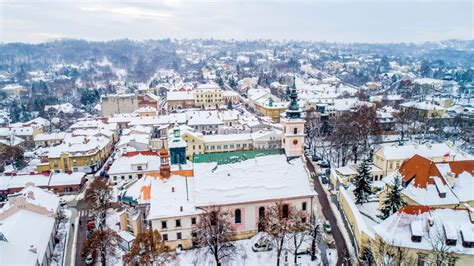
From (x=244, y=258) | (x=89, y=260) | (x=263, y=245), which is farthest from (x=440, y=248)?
(x=89, y=260)

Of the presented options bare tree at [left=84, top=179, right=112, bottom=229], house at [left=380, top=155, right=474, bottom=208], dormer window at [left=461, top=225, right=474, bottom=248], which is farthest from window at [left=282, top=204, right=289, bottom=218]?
bare tree at [left=84, top=179, right=112, bottom=229]

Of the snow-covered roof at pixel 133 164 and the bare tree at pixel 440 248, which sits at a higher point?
the bare tree at pixel 440 248

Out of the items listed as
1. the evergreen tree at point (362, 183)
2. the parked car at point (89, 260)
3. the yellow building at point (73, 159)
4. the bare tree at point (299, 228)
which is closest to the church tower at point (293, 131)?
the evergreen tree at point (362, 183)

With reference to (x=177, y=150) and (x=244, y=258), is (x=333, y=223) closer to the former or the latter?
(x=244, y=258)

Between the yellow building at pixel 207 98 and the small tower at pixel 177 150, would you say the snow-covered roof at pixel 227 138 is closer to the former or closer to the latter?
the small tower at pixel 177 150

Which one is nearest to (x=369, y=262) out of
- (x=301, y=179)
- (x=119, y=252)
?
(x=301, y=179)

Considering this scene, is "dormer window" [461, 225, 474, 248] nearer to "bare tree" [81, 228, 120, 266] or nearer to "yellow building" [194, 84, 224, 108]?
"bare tree" [81, 228, 120, 266]

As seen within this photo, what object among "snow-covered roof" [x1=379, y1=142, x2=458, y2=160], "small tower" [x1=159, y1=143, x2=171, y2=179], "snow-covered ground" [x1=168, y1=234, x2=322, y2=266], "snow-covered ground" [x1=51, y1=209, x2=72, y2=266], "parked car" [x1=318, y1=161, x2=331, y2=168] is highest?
"small tower" [x1=159, y1=143, x2=171, y2=179]
